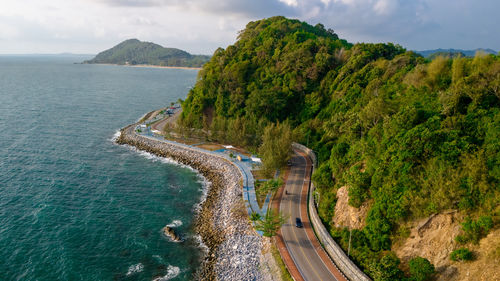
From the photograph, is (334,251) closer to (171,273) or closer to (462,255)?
(462,255)

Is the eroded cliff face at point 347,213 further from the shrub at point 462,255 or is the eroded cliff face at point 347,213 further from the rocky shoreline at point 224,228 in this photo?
the rocky shoreline at point 224,228

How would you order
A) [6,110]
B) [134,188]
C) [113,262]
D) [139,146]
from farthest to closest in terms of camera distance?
1. [6,110]
2. [139,146]
3. [134,188]
4. [113,262]

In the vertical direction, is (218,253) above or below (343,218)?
below

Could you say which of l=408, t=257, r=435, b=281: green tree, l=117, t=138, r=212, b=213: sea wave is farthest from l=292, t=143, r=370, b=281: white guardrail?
l=117, t=138, r=212, b=213: sea wave

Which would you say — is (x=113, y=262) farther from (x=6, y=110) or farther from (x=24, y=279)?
(x=6, y=110)

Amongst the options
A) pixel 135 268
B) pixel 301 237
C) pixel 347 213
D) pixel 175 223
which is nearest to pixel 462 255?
pixel 347 213

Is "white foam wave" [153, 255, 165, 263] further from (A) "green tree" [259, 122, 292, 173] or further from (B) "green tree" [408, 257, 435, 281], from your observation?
(B) "green tree" [408, 257, 435, 281]

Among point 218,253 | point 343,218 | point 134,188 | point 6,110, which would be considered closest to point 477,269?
point 343,218
